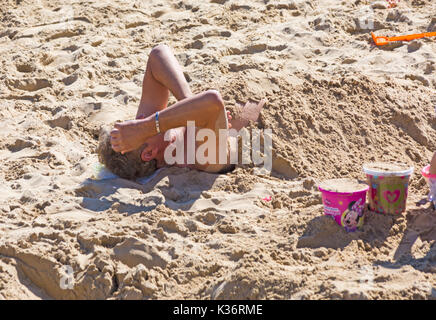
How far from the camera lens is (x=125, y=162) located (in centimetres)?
325

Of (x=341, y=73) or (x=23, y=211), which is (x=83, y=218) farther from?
(x=341, y=73)

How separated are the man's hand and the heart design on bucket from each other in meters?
1.28

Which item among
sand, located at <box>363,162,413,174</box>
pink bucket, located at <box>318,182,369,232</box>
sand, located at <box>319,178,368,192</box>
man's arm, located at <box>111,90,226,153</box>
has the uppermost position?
man's arm, located at <box>111,90,226,153</box>

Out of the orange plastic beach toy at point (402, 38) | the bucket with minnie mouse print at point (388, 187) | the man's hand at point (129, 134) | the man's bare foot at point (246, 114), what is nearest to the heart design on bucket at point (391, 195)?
the bucket with minnie mouse print at point (388, 187)

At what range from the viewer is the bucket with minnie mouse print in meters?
2.61

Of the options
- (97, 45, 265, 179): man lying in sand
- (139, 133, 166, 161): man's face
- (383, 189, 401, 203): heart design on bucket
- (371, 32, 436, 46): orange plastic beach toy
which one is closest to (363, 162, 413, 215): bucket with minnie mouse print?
(383, 189, 401, 203): heart design on bucket

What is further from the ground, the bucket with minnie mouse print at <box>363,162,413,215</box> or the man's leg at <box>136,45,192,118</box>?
the man's leg at <box>136,45,192,118</box>

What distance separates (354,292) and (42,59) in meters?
3.69

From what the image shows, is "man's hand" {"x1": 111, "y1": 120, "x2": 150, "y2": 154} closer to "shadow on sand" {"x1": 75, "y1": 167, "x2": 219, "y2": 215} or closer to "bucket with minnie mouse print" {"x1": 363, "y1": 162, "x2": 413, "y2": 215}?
"shadow on sand" {"x1": 75, "y1": 167, "x2": 219, "y2": 215}

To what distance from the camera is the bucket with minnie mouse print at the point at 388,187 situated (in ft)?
8.56

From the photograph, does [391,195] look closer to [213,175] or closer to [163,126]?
[213,175]

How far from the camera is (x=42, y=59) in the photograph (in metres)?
4.84

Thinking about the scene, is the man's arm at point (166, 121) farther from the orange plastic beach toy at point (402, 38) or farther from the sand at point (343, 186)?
the orange plastic beach toy at point (402, 38)

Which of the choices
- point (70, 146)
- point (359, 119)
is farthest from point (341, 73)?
point (70, 146)
